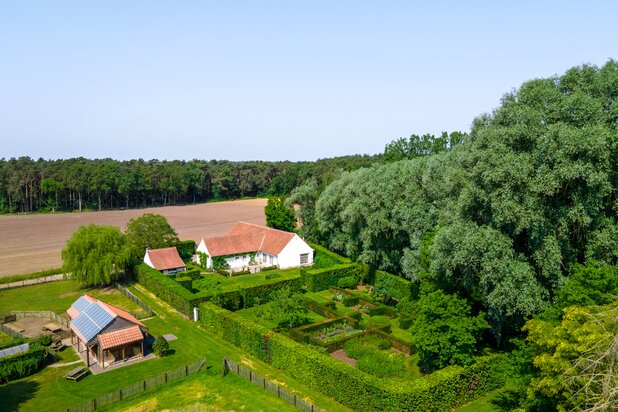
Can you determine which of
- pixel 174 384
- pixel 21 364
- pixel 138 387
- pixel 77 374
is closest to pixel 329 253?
pixel 174 384

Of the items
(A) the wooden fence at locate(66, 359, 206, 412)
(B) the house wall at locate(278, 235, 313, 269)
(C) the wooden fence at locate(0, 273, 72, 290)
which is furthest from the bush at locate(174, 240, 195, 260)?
(A) the wooden fence at locate(66, 359, 206, 412)

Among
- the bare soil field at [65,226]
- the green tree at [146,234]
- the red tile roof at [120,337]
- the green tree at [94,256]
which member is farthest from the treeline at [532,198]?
the bare soil field at [65,226]

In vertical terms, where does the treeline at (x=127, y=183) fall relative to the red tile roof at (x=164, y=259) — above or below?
above

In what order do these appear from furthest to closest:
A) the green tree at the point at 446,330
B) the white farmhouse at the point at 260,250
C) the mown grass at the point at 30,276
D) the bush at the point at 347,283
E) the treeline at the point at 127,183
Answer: the treeline at the point at 127,183 < the white farmhouse at the point at 260,250 < the mown grass at the point at 30,276 < the bush at the point at 347,283 < the green tree at the point at 446,330

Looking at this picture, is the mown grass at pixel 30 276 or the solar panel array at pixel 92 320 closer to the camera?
the solar panel array at pixel 92 320

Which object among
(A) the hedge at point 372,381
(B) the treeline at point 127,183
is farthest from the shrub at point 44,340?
(B) the treeline at point 127,183

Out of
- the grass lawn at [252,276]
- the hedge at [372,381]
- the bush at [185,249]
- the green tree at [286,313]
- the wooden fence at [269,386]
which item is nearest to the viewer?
the hedge at [372,381]

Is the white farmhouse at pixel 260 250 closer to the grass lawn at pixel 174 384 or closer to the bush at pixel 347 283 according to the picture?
the bush at pixel 347 283

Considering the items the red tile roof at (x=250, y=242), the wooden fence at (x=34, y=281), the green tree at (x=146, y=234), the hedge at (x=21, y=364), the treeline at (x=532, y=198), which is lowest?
the hedge at (x=21, y=364)

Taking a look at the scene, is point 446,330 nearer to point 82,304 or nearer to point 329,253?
point 82,304
